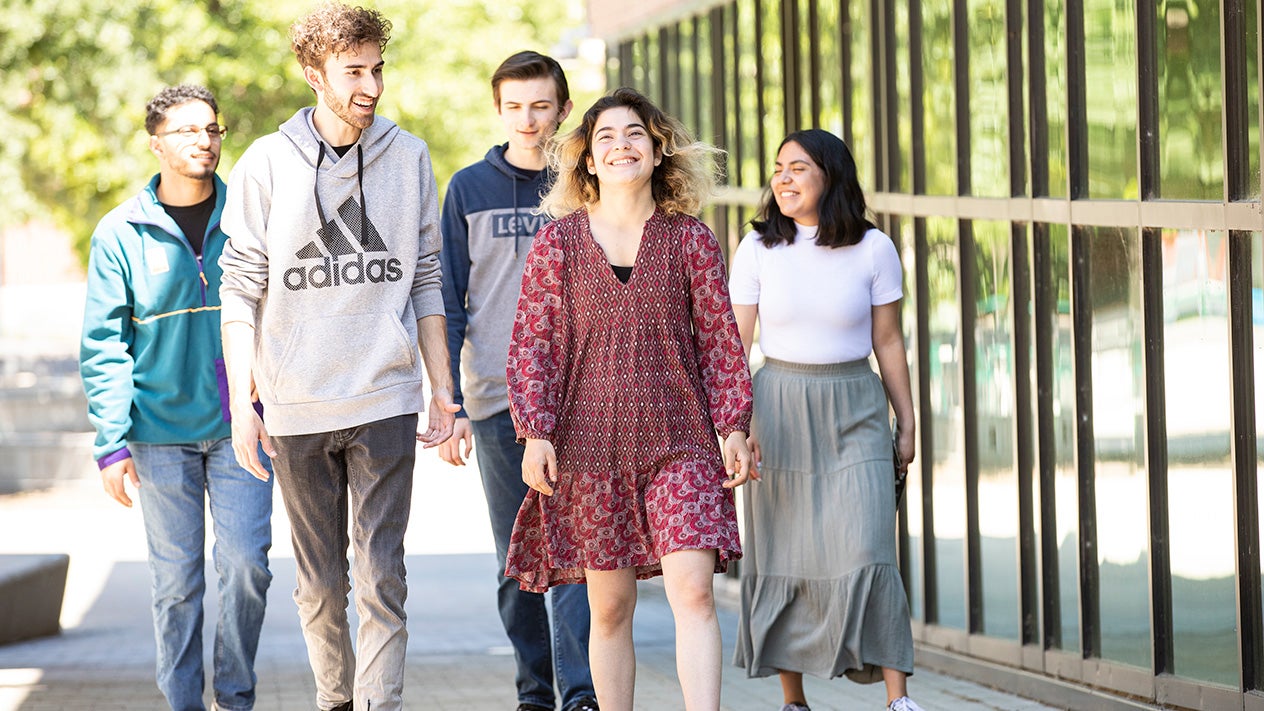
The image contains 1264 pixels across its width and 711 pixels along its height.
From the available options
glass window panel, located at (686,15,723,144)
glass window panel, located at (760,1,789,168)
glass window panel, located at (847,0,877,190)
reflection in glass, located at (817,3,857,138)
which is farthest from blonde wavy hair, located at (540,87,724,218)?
glass window panel, located at (686,15,723,144)

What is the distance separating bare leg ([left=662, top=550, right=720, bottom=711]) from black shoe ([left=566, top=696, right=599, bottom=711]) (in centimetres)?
110

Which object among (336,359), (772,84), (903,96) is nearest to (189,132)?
(336,359)

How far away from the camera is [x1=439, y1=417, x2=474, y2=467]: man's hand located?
17.9 feet

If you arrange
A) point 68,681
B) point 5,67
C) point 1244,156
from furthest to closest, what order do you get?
1. point 5,67
2. point 68,681
3. point 1244,156

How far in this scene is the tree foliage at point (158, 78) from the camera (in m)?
23.2

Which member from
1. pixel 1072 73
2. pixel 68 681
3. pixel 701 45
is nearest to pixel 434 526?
pixel 701 45

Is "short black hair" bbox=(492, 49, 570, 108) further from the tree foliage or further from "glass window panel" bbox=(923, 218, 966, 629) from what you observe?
the tree foliage

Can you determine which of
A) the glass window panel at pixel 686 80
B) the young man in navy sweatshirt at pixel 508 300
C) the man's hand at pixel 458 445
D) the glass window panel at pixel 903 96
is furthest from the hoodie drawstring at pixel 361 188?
the glass window panel at pixel 686 80

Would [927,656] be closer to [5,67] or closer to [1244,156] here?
[1244,156]

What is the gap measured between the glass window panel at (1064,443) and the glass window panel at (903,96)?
4.84 feet

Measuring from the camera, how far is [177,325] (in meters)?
5.81

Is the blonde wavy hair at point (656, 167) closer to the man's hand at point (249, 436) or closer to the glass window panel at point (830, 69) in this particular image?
the man's hand at point (249, 436)

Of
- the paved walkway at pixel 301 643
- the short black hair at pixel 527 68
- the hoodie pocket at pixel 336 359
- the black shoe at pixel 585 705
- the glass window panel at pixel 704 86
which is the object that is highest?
the glass window panel at pixel 704 86

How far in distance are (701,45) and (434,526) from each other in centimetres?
847
